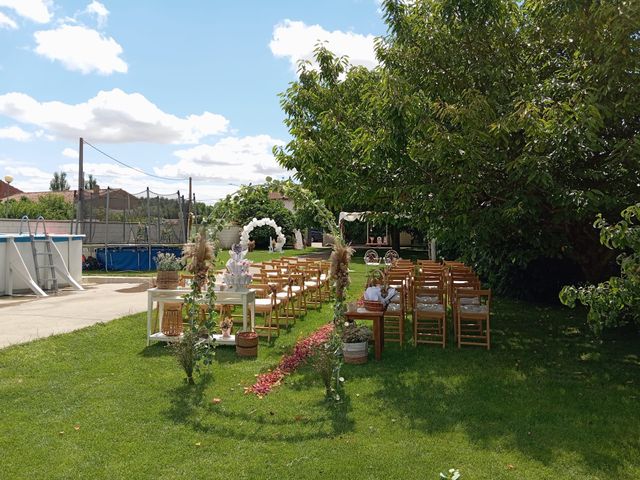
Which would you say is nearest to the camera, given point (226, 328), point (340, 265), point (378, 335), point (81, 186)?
point (340, 265)

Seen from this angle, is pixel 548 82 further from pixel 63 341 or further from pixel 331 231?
pixel 63 341

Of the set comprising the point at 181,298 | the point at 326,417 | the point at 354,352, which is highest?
the point at 181,298

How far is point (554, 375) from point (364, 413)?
8.71ft

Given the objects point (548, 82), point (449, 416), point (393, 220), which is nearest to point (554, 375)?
point (449, 416)

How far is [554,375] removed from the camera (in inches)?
236

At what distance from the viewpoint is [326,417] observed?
469cm

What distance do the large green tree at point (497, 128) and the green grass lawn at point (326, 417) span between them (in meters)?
1.99

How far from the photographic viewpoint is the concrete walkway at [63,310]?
824 centimetres

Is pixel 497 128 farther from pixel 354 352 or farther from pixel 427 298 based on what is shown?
pixel 427 298

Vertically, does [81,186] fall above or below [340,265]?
above

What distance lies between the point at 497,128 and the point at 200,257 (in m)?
3.72

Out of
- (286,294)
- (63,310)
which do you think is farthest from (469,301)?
(63,310)

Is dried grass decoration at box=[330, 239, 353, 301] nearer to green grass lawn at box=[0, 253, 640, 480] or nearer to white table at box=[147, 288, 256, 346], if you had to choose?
green grass lawn at box=[0, 253, 640, 480]

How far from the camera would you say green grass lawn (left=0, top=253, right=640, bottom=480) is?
3.76 m
